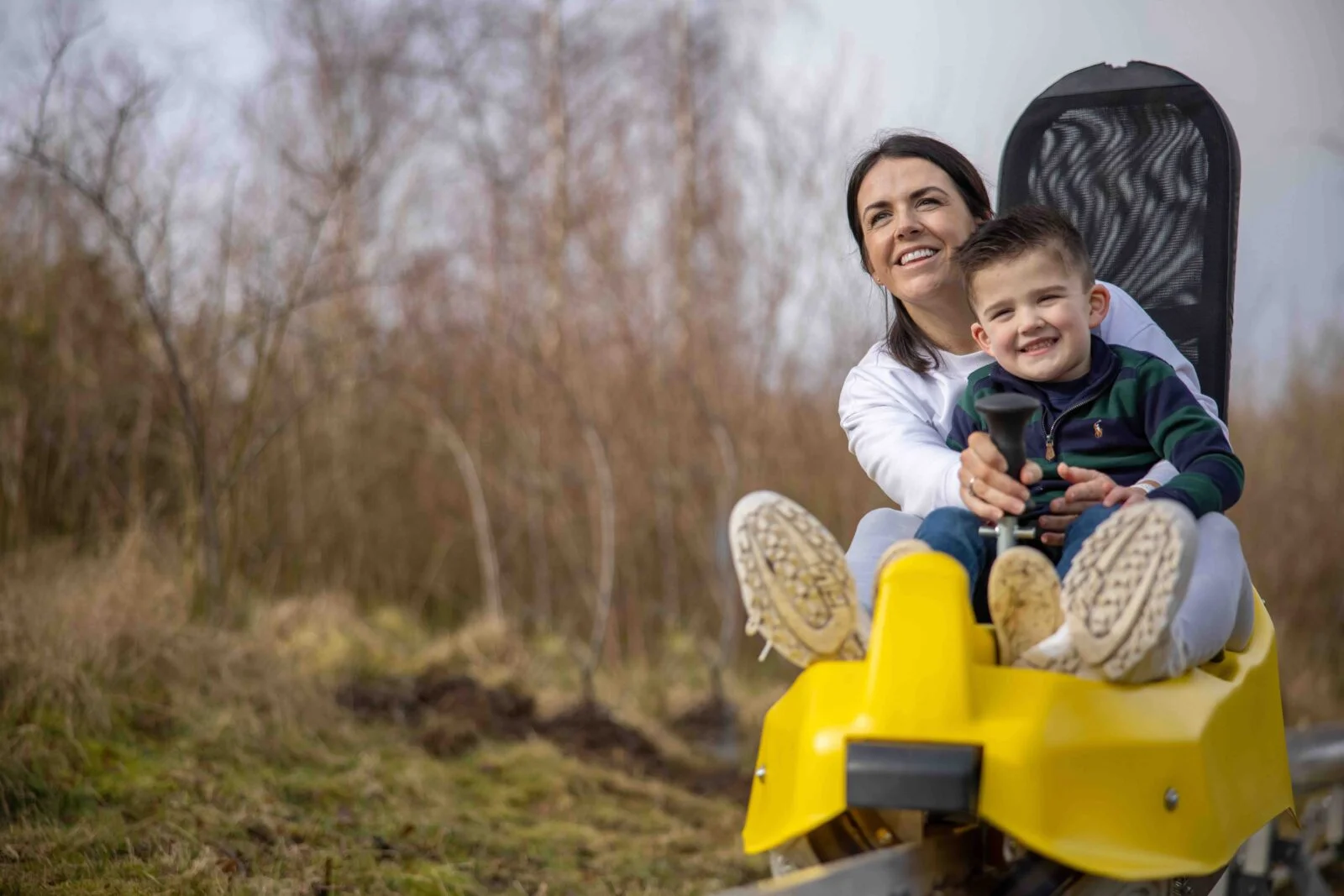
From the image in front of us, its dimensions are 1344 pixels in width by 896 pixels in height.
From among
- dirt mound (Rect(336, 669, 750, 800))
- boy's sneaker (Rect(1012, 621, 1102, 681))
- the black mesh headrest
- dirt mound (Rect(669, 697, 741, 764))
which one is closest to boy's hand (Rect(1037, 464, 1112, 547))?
boy's sneaker (Rect(1012, 621, 1102, 681))

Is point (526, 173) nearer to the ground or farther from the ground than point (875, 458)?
farther from the ground

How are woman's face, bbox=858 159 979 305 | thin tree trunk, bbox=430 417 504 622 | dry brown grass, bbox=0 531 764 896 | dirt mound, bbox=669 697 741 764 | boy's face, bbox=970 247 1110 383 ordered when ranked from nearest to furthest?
boy's face, bbox=970 247 1110 383 → woman's face, bbox=858 159 979 305 → dry brown grass, bbox=0 531 764 896 → dirt mound, bbox=669 697 741 764 → thin tree trunk, bbox=430 417 504 622

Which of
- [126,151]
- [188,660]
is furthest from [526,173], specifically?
[188,660]

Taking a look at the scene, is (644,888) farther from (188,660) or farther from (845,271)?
(845,271)

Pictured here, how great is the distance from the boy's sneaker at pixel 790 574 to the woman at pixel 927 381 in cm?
3

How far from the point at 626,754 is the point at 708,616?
6.12 feet

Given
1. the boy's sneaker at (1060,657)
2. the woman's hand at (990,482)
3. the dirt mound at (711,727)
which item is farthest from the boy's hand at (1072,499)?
the dirt mound at (711,727)

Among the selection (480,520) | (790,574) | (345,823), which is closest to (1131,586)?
(790,574)

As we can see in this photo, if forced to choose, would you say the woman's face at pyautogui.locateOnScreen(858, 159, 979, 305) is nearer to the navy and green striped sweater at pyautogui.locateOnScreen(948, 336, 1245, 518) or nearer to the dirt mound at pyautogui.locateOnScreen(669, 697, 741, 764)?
the navy and green striped sweater at pyautogui.locateOnScreen(948, 336, 1245, 518)

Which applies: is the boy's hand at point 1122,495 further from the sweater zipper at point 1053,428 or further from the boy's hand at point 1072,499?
the sweater zipper at point 1053,428

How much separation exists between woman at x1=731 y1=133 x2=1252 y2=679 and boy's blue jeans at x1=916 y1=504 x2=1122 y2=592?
41 mm

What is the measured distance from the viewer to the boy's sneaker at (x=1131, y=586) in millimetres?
1387

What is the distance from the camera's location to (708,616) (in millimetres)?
6215

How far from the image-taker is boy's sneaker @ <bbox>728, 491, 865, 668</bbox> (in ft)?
4.96
